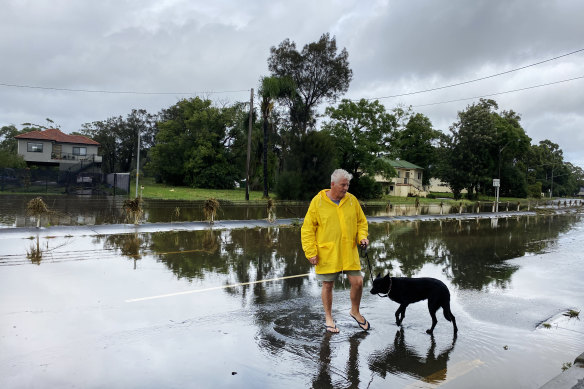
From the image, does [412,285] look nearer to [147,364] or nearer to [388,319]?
[388,319]

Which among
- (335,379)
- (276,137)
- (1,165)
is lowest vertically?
(335,379)

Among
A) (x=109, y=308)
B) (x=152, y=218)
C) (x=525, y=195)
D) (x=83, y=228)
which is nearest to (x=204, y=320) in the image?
(x=109, y=308)

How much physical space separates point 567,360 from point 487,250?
29.9ft

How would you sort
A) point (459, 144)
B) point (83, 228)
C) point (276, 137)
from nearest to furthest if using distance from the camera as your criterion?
point (83, 228), point (276, 137), point (459, 144)

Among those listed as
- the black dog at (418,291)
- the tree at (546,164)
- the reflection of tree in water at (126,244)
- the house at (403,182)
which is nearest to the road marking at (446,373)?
the black dog at (418,291)

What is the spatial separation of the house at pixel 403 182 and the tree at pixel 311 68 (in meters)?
24.3

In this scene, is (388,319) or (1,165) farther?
(1,165)

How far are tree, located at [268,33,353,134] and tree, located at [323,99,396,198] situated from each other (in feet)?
16.9

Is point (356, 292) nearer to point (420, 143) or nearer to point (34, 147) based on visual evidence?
point (34, 147)

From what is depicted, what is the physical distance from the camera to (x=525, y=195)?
82.7 m

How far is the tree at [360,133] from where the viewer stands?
48.1 m

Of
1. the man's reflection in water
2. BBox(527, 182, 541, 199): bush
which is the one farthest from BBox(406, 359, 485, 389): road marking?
BBox(527, 182, 541, 199): bush

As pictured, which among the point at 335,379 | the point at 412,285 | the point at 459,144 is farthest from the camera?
the point at 459,144

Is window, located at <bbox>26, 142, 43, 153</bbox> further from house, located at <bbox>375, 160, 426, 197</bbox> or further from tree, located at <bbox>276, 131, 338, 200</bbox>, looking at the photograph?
house, located at <bbox>375, 160, 426, 197</bbox>
